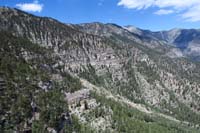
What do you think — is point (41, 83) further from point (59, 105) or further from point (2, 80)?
point (2, 80)

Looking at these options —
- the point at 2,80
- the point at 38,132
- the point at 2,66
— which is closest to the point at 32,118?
the point at 38,132

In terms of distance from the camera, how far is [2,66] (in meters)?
171

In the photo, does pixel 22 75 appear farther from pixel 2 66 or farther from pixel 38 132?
pixel 38 132

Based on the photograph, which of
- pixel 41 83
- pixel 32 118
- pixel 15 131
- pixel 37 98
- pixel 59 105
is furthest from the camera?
pixel 41 83

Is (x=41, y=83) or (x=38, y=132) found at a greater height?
(x=41, y=83)

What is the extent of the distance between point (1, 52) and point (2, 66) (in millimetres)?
26233

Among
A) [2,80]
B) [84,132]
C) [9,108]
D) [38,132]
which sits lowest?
[84,132]

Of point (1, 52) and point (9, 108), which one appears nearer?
point (9, 108)

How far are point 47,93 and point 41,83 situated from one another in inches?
392

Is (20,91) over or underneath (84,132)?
over

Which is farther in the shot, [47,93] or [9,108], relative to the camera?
[47,93]

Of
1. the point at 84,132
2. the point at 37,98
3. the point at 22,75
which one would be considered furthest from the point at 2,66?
the point at 84,132

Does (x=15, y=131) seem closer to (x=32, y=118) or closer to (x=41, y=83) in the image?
(x=32, y=118)

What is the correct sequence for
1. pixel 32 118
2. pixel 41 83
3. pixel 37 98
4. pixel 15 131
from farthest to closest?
pixel 41 83 → pixel 37 98 → pixel 32 118 → pixel 15 131
